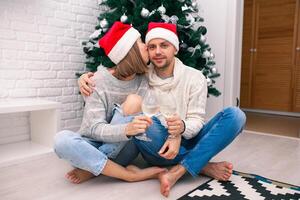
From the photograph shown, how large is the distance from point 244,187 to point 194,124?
13.9 inches

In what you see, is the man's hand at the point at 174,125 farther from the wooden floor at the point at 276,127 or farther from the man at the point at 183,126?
the wooden floor at the point at 276,127

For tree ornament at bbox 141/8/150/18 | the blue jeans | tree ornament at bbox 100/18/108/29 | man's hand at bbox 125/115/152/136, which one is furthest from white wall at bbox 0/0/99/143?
man's hand at bbox 125/115/152/136

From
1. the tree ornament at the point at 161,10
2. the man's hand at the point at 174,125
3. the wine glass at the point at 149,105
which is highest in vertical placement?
the tree ornament at the point at 161,10

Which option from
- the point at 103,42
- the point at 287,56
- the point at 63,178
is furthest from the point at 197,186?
the point at 287,56

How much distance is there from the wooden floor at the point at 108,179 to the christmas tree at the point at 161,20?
26.3 inches

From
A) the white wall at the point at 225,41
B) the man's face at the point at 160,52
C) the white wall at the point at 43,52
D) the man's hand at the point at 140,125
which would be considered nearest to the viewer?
the man's hand at the point at 140,125

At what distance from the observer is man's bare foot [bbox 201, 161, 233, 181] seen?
135 cm

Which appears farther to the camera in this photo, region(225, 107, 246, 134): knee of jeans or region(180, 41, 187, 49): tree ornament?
region(180, 41, 187, 49): tree ornament

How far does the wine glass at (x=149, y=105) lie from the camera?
1264mm

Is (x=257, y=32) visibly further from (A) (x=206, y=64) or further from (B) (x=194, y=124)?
(B) (x=194, y=124)

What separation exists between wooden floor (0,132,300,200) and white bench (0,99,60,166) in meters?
0.09

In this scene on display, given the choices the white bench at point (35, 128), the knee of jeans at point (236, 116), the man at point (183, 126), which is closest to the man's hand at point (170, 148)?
the man at point (183, 126)

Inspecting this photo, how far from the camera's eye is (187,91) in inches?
53.2

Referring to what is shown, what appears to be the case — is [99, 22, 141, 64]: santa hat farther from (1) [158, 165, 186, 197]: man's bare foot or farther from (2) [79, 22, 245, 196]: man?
(1) [158, 165, 186, 197]: man's bare foot
